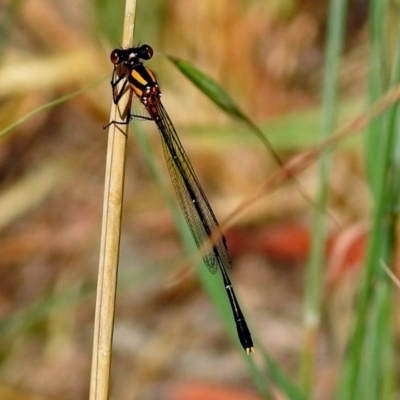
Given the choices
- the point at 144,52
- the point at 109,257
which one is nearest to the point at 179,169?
the point at 144,52

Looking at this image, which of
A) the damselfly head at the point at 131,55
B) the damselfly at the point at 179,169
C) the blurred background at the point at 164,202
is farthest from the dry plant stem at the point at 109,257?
the blurred background at the point at 164,202

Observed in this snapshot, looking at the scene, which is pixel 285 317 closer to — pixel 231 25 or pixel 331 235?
pixel 331 235

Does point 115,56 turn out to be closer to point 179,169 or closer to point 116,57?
point 116,57

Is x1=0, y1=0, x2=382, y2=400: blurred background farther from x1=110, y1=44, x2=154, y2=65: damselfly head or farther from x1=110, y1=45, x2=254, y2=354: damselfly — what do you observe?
x1=110, y1=44, x2=154, y2=65: damselfly head

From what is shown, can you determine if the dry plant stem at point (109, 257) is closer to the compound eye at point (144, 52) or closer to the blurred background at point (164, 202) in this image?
the compound eye at point (144, 52)

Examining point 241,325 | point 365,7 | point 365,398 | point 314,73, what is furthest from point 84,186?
point 365,398

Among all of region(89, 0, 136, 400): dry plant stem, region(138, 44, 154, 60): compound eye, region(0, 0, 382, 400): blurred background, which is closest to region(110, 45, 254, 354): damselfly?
region(138, 44, 154, 60): compound eye
